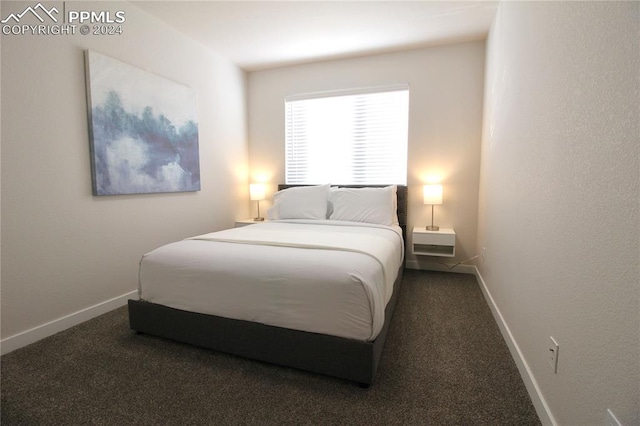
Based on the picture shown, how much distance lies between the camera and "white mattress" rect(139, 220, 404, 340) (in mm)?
1467

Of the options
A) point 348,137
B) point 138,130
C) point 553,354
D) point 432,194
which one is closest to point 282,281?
point 553,354

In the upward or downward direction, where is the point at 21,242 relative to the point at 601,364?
upward

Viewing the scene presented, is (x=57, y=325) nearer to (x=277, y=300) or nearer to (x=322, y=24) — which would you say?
(x=277, y=300)

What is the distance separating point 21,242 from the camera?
1894mm

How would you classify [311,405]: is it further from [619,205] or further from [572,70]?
[572,70]

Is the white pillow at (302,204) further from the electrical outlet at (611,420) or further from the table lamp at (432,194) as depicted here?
the electrical outlet at (611,420)

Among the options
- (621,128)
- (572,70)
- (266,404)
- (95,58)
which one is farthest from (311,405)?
(95,58)

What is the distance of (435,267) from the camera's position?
352 cm

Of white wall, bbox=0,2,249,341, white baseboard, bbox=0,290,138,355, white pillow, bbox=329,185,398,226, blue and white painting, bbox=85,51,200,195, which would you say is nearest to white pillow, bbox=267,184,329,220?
white pillow, bbox=329,185,398,226

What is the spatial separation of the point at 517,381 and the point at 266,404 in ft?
4.20

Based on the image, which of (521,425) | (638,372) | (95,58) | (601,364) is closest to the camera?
(638,372)

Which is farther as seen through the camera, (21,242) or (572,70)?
(21,242)

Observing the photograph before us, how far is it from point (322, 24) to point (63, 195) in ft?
8.64

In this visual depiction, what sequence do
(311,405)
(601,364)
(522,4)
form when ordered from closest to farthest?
(601,364)
(311,405)
(522,4)
